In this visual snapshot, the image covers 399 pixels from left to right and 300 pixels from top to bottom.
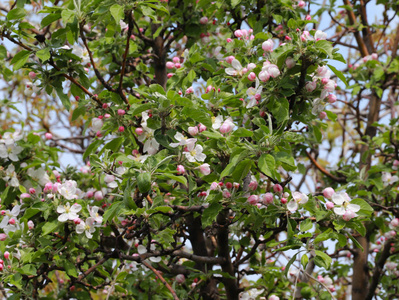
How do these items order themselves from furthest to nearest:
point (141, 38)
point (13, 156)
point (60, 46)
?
point (141, 38), point (13, 156), point (60, 46)

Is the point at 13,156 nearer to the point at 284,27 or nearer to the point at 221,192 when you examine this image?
the point at 221,192

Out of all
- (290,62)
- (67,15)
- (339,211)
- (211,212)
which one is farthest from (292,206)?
(67,15)

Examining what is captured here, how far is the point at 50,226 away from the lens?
2297 millimetres

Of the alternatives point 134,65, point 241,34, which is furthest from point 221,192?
point 134,65

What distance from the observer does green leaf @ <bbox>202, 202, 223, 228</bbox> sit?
209 centimetres

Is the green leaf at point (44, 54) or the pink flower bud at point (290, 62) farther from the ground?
the pink flower bud at point (290, 62)

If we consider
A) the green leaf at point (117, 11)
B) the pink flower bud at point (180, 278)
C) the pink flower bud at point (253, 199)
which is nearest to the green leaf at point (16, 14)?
the green leaf at point (117, 11)

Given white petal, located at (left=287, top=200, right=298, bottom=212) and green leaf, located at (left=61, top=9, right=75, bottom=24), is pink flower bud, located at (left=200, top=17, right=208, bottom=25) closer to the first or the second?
green leaf, located at (left=61, top=9, right=75, bottom=24)

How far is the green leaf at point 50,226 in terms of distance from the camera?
2268mm

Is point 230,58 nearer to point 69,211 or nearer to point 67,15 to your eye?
point 67,15

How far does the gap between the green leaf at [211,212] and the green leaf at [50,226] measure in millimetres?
759

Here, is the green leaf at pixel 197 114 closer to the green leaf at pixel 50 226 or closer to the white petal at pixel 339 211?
the white petal at pixel 339 211

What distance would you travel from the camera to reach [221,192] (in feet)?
6.94

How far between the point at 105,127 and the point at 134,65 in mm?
1221
